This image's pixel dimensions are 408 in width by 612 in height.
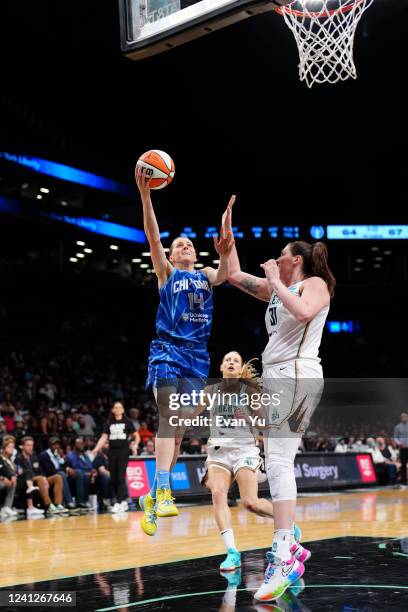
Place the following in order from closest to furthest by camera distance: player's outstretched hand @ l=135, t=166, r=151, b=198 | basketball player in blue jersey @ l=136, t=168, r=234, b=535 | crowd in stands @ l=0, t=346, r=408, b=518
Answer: basketball player in blue jersey @ l=136, t=168, r=234, b=535
player's outstretched hand @ l=135, t=166, r=151, b=198
crowd in stands @ l=0, t=346, r=408, b=518

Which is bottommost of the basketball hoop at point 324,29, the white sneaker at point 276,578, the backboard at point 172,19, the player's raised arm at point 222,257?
the white sneaker at point 276,578

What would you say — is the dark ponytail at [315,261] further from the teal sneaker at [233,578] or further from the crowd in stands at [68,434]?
the crowd in stands at [68,434]

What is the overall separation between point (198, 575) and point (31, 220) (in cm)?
2688

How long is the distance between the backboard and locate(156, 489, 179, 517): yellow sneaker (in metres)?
3.67

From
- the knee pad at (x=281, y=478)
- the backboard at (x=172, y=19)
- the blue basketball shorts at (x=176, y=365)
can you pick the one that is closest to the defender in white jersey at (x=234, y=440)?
the blue basketball shorts at (x=176, y=365)

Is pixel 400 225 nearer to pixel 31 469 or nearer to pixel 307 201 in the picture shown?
pixel 307 201

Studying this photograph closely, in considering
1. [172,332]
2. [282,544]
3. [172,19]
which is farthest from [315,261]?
[172,19]

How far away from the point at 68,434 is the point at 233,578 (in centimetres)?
998

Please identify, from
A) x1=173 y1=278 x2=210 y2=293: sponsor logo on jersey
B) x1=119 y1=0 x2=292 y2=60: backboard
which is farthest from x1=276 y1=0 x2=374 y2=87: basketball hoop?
x1=173 y1=278 x2=210 y2=293: sponsor logo on jersey

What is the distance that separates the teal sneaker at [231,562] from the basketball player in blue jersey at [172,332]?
42.7 inches

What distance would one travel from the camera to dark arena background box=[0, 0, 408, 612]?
313 inches

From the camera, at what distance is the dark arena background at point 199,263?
26.1 ft

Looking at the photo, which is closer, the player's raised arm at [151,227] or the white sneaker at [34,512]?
the player's raised arm at [151,227]

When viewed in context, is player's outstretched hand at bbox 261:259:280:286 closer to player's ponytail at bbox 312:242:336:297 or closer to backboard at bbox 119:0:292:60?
player's ponytail at bbox 312:242:336:297
